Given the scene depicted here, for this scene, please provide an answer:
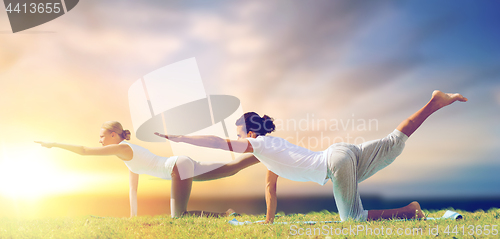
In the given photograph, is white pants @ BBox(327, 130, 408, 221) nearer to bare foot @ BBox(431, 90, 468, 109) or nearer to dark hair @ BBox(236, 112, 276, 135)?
bare foot @ BBox(431, 90, 468, 109)

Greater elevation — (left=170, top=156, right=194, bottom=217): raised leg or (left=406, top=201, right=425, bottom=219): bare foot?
(left=170, top=156, right=194, bottom=217): raised leg

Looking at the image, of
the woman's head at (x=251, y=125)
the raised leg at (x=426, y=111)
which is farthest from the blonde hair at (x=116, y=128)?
the raised leg at (x=426, y=111)

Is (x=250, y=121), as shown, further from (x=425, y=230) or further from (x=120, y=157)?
(x=425, y=230)

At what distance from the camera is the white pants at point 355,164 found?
16.2ft

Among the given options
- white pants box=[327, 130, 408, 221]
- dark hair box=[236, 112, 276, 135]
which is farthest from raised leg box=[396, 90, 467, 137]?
dark hair box=[236, 112, 276, 135]

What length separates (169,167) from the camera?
6215mm

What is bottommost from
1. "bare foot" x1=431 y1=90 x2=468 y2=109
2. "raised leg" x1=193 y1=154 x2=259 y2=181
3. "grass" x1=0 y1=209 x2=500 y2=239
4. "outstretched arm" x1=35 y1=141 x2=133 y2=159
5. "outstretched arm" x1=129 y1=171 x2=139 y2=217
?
"grass" x1=0 y1=209 x2=500 y2=239

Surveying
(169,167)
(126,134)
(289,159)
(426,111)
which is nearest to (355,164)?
(289,159)

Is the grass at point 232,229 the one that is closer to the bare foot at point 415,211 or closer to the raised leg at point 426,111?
the bare foot at point 415,211

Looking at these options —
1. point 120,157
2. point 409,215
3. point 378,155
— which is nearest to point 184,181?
point 120,157

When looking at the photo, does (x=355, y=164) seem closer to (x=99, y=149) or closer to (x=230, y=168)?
(x=230, y=168)

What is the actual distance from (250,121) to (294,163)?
106 centimetres

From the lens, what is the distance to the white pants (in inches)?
194

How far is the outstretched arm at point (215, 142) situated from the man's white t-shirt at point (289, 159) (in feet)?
0.82
